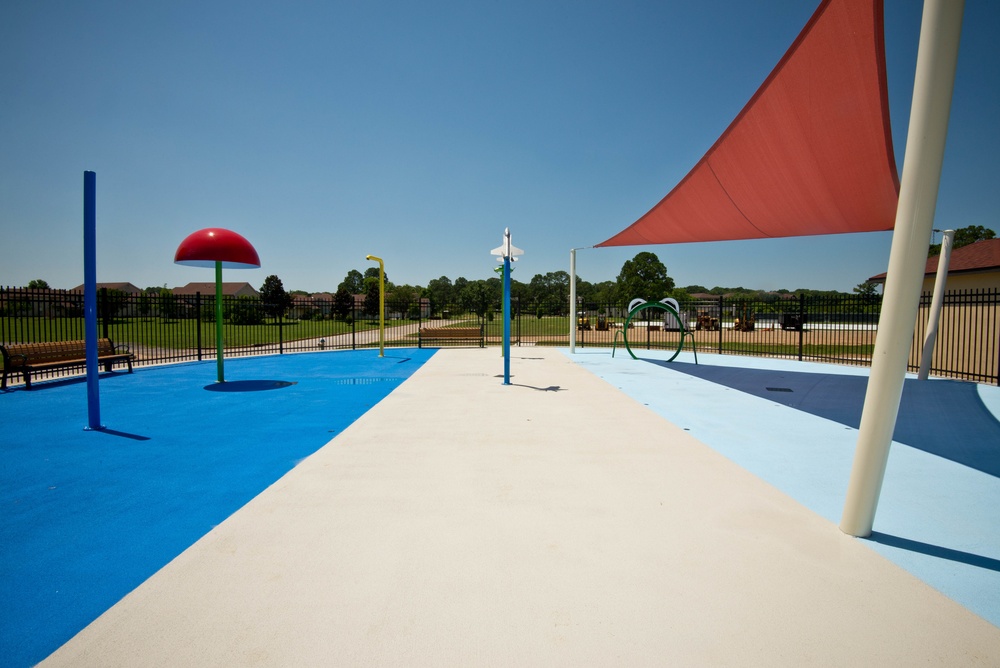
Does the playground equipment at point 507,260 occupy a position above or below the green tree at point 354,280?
below

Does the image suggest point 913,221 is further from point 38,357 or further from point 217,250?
point 38,357

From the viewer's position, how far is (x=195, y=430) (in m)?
6.11

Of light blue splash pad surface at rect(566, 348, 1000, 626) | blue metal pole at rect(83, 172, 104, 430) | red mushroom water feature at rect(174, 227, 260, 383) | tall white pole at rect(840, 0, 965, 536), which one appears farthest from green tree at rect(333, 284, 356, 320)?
tall white pole at rect(840, 0, 965, 536)

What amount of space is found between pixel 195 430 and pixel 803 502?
280 inches

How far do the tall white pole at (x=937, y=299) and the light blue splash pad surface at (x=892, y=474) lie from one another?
40.1 inches

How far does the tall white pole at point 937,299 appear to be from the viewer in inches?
371

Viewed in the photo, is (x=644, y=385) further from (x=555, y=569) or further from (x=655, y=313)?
(x=655, y=313)

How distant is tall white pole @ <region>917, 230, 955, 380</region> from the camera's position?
30.9 ft

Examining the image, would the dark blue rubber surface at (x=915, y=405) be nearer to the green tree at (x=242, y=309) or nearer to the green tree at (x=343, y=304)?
the green tree at (x=343, y=304)

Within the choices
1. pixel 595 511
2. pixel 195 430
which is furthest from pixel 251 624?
pixel 195 430

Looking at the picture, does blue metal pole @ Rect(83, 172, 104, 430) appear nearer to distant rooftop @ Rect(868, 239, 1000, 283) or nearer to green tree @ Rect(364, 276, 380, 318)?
distant rooftop @ Rect(868, 239, 1000, 283)

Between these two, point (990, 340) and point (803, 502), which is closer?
point (803, 502)

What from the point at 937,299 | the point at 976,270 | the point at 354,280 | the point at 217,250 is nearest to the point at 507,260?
the point at 217,250

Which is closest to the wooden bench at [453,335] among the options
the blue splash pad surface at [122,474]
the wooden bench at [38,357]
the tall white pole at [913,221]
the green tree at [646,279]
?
the blue splash pad surface at [122,474]
